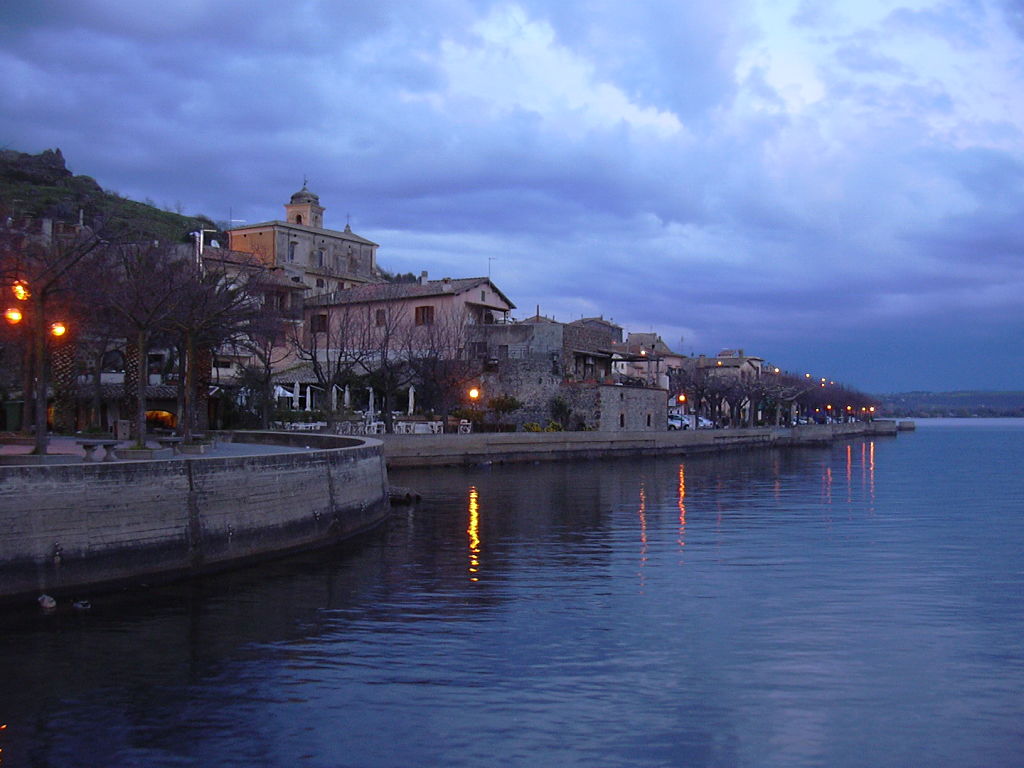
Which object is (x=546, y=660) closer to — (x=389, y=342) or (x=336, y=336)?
(x=336, y=336)

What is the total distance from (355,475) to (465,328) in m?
40.2

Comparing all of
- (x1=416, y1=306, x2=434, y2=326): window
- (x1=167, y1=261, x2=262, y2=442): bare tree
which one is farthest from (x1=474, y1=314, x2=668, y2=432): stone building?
(x1=167, y1=261, x2=262, y2=442): bare tree

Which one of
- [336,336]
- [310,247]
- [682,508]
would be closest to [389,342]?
[336,336]

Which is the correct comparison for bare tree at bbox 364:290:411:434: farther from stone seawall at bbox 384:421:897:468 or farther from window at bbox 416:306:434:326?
stone seawall at bbox 384:421:897:468

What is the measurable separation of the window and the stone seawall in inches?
584

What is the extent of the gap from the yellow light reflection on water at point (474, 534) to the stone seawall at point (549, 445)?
33.4 ft

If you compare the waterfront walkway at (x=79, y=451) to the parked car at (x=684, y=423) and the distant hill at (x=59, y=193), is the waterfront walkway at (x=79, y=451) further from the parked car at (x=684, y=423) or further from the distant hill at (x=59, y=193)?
the parked car at (x=684, y=423)

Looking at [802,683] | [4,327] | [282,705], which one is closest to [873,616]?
[802,683]

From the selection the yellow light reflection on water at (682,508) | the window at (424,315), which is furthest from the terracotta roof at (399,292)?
the yellow light reflection on water at (682,508)

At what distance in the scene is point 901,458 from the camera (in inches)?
3078

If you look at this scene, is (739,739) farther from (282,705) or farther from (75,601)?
(75,601)

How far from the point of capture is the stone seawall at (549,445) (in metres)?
51.0

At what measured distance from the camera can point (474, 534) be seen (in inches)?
1131

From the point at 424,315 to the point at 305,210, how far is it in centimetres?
3280
